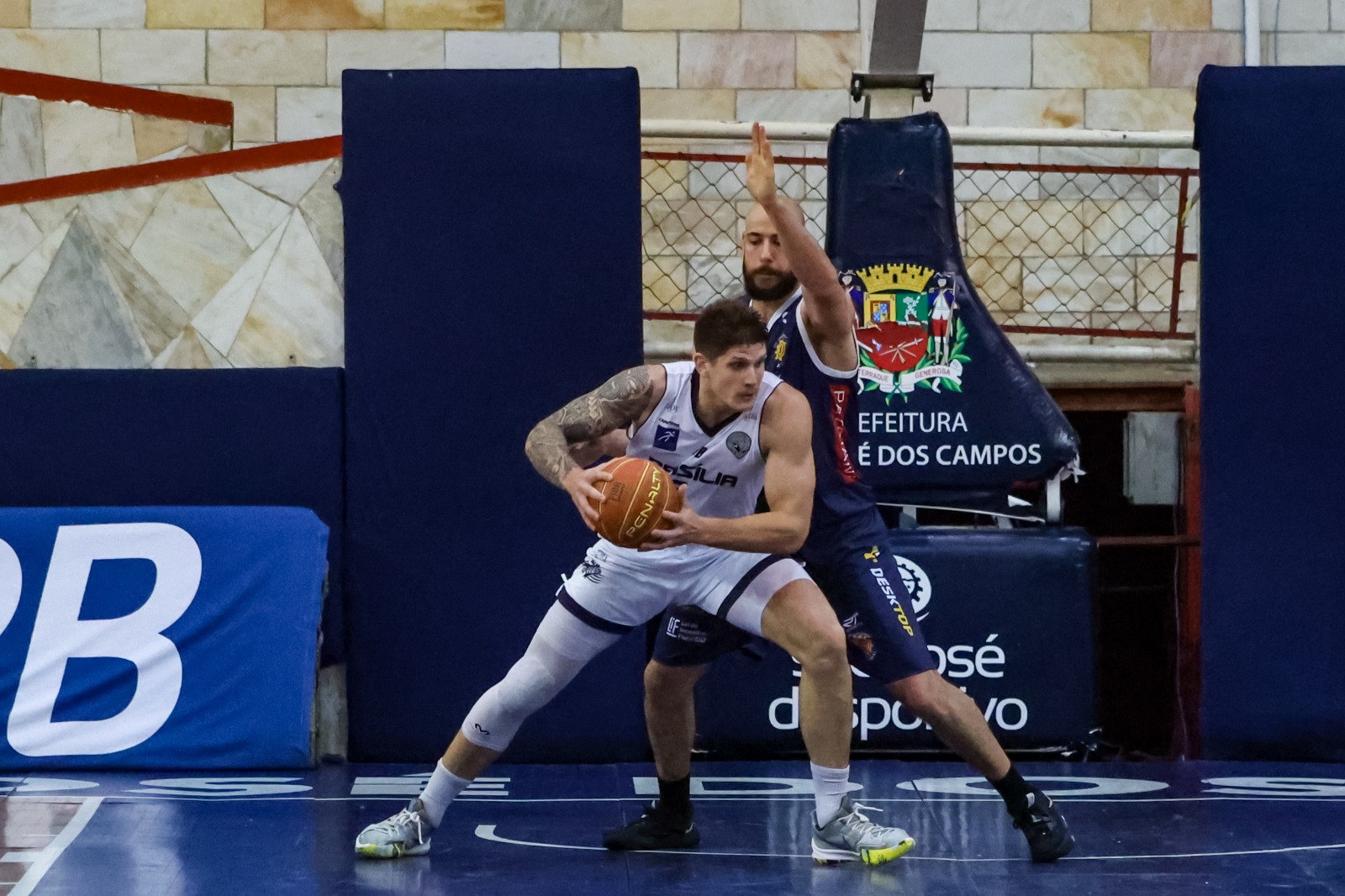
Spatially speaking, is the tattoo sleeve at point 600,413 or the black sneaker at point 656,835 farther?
the black sneaker at point 656,835

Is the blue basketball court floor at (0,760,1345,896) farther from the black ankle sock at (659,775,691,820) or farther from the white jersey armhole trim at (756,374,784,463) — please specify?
the white jersey armhole trim at (756,374,784,463)

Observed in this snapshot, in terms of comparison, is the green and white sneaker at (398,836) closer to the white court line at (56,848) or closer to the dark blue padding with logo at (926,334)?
the white court line at (56,848)

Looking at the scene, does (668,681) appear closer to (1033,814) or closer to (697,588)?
(697,588)

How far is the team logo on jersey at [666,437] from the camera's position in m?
4.70

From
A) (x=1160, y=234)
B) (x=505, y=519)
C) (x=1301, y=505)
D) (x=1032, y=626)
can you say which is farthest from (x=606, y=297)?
(x=1160, y=234)

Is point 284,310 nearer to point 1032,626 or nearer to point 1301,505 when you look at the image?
point 1032,626

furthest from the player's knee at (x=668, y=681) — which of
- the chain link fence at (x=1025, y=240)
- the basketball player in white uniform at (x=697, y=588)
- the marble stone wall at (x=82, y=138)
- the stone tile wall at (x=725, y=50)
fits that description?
the stone tile wall at (x=725, y=50)

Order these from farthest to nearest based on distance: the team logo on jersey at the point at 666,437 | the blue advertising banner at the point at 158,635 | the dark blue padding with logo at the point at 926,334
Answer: the dark blue padding with logo at the point at 926,334 < the blue advertising banner at the point at 158,635 < the team logo on jersey at the point at 666,437

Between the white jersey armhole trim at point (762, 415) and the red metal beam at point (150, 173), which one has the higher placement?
the red metal beam at point (150, 173)

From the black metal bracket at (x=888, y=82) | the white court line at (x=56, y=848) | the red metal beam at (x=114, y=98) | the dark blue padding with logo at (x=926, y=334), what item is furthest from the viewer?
the red metal beam at (x=114, y=98)

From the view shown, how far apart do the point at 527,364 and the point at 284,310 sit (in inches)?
40.1

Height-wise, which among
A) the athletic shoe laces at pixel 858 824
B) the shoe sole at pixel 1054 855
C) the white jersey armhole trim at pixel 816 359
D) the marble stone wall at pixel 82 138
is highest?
the marble stone wall at pixel 82 138

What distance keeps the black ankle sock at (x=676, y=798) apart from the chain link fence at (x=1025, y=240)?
4.41 meters

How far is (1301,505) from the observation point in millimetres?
6387
